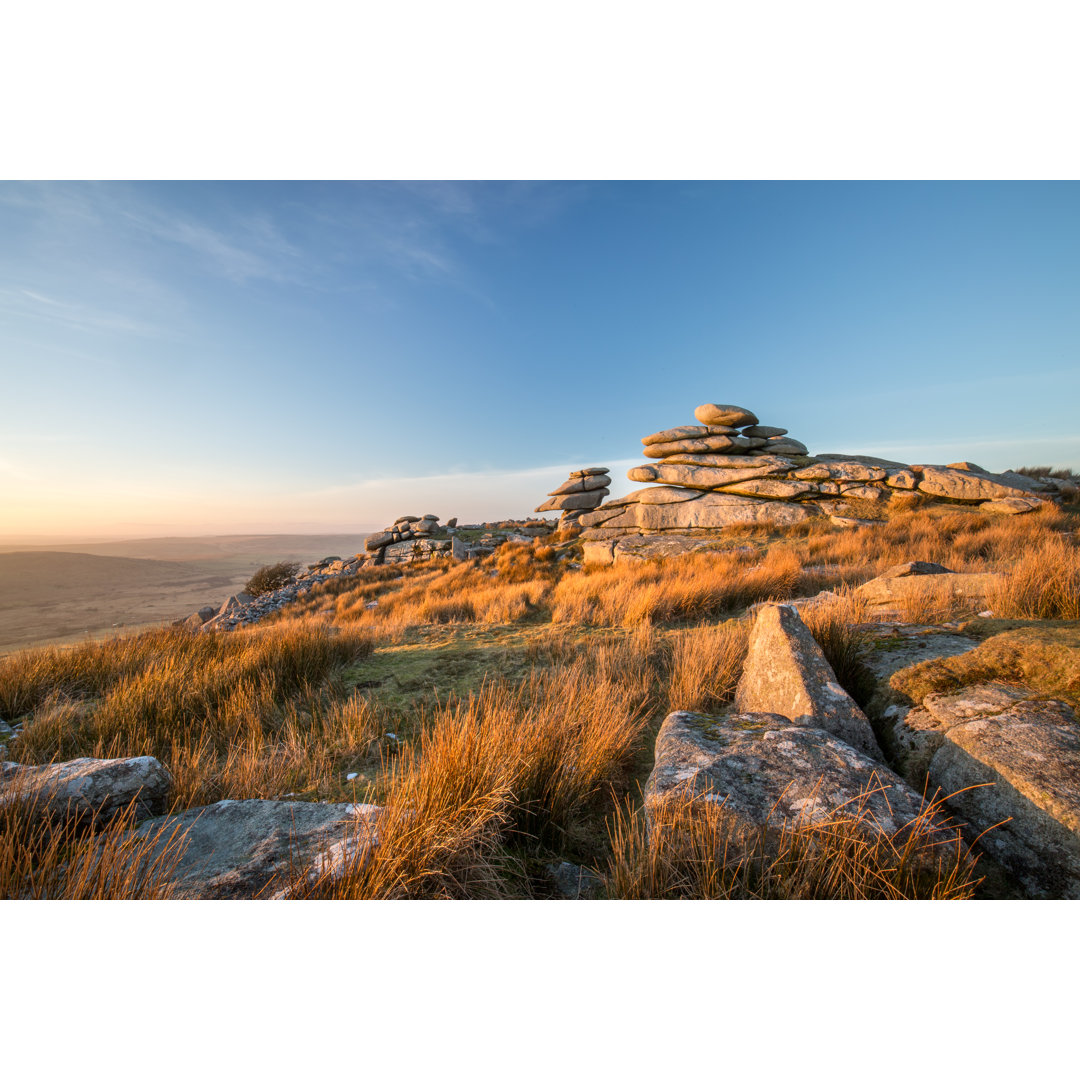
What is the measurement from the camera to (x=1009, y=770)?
1.77m

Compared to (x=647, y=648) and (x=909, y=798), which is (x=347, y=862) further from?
(x=647, y=648)

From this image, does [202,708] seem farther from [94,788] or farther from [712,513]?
[712,513]

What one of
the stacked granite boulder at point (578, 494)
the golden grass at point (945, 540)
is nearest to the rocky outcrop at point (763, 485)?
the golden grass at point (945, 540)

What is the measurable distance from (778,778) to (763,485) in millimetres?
15631

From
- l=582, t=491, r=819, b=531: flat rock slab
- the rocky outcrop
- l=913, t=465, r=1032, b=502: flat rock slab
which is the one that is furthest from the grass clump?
l=913, t=465, r=1032, b=502: flat rock slab

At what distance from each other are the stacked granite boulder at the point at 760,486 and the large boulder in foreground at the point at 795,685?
393 inches

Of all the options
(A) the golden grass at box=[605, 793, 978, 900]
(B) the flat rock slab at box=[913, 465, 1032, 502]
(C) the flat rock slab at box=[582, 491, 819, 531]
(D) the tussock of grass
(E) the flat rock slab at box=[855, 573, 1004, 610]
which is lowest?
(A) the golden grass at box=[605, 793, 978, 900]

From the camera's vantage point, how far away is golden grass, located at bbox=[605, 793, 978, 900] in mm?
1464

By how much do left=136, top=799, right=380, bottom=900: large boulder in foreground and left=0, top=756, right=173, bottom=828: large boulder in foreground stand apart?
20 centimetres

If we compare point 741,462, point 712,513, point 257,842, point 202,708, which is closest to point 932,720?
point 257,842

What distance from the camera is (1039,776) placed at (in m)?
1.71

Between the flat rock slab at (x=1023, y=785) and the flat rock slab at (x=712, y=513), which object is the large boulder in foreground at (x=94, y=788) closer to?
the flat rock slab at (x=1023, y=785)

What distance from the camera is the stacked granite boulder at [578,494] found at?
22031 millimetres

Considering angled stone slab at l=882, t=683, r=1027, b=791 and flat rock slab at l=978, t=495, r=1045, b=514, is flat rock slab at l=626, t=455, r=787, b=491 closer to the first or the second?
flat rock slab at l=978, t=495, r=1045, b=514
